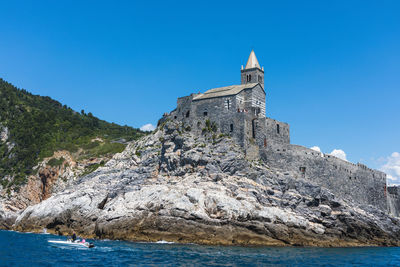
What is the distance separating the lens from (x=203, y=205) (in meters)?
43.2

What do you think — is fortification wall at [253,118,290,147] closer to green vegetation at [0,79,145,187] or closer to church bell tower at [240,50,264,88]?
church bell tower at [240,50,264,88]

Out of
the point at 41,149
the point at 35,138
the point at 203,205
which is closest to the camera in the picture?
the point at 203,205

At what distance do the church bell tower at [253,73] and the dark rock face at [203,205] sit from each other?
11167mm

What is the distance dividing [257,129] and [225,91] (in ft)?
24.8

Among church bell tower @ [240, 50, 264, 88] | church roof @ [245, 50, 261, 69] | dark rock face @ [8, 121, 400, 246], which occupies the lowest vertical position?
dark rock face @ [8, 121, 400, 246]

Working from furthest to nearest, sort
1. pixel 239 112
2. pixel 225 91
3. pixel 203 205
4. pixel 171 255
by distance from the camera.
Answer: pixel 225 91 < pixel 239 112 < pixel 203 205 < pixel 171 255

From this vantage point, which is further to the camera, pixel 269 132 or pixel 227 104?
pixel 227 104

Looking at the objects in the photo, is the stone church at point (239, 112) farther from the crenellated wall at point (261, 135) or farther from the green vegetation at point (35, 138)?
the green vegetation at point (35, 138)

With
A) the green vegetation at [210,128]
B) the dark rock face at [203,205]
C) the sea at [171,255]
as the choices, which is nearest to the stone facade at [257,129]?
Result: the green vegetation at [210,128]

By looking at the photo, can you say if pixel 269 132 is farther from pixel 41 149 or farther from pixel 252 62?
pixel 41 149

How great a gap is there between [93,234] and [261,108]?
27967 millimetres

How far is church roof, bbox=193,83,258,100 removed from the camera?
180 ft

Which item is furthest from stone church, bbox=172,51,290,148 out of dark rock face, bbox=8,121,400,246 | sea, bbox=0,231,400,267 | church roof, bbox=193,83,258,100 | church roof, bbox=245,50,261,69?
sea, bbox=0,231,400,267

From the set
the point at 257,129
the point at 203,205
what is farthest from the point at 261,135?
the point at 203,205
